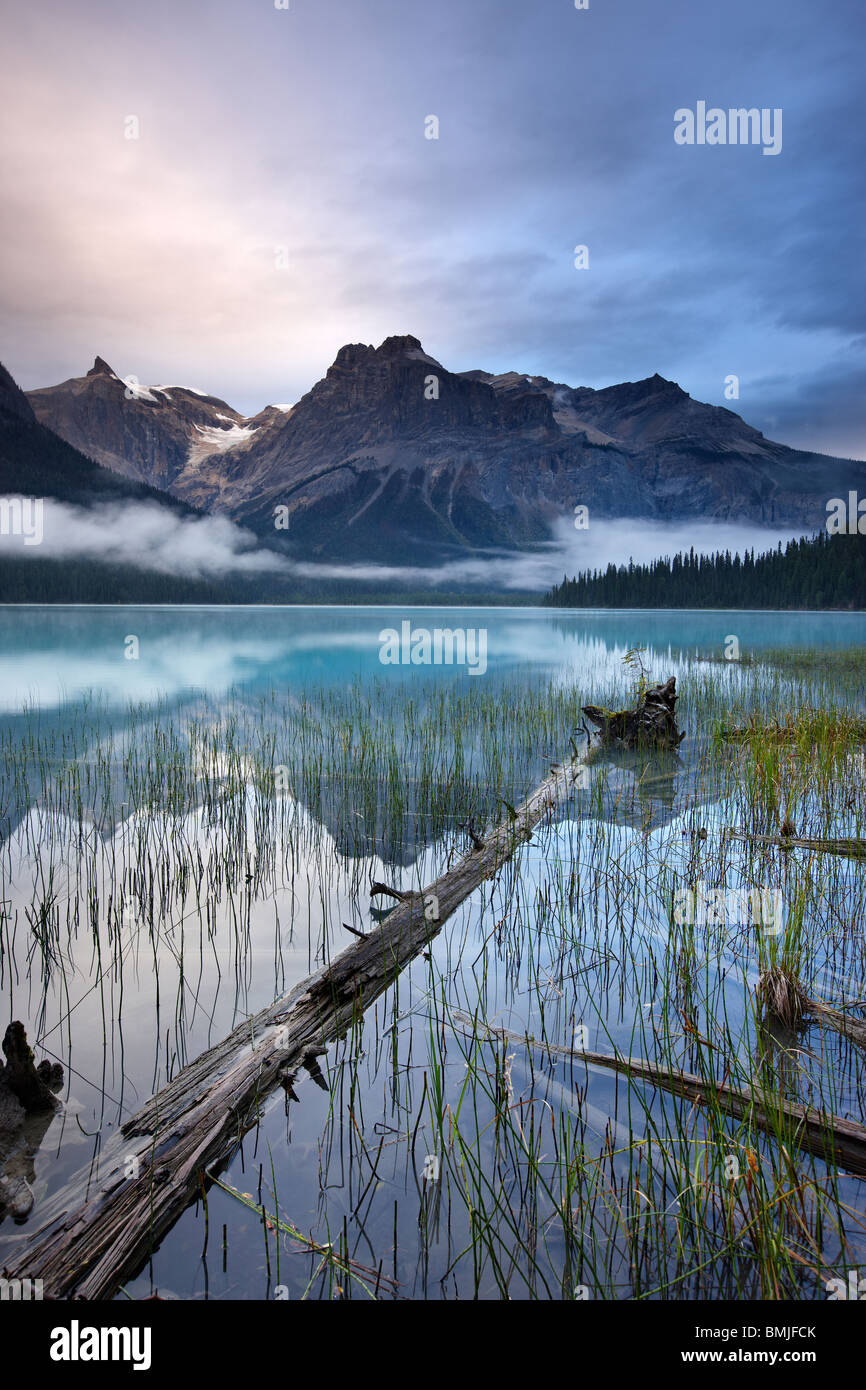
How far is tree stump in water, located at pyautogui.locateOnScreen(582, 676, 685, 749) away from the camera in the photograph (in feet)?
39.5

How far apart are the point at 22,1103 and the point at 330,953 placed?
2208 mm

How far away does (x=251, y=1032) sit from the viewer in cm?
369

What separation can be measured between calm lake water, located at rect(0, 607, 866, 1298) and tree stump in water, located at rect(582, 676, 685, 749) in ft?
1.89

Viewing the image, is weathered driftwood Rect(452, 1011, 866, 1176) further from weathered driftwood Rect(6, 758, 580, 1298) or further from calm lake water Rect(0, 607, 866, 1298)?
weathered driftwood Rect(6, 758, 580, 1298)

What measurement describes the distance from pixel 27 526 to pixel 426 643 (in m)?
189

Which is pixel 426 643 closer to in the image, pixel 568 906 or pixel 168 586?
pixel 568 906

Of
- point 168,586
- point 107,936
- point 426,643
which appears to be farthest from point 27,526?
point 107,936

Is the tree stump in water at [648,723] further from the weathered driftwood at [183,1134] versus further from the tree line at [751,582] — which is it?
the tree line at [751,582]

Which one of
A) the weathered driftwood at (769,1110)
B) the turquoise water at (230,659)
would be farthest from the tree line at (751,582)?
the weathered driftwood at (769,1110)

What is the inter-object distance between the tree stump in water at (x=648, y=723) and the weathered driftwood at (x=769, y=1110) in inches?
354

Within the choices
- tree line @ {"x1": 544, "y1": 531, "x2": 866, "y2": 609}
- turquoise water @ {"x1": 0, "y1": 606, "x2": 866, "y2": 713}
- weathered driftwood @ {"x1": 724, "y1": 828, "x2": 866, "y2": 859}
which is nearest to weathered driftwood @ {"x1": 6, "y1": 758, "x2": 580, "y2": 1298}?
weathered driftwood @ {"x1": 724, "y1": 828, "x2": 866, "y2": 859}

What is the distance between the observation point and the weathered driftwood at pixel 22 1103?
3.06 metres

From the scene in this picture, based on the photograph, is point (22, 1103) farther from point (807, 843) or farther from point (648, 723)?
point (648, 723)

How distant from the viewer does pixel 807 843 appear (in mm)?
6598
